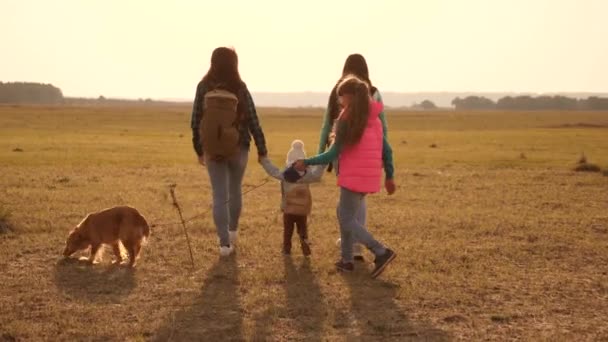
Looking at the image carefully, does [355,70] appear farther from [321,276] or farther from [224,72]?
[321,276]

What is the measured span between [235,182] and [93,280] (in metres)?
2.04

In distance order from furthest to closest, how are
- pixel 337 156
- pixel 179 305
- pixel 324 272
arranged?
pixel 324 272 → pixel 337 156 → pixel 179 305

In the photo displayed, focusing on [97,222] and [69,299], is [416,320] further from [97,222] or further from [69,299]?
[97,222]

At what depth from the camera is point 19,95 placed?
17238 centimetres

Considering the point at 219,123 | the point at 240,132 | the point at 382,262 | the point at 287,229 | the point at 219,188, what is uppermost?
the point at 219,123

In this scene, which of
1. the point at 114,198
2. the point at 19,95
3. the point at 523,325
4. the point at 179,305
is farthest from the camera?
the point at 19,95

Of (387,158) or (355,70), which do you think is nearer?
(387,158)

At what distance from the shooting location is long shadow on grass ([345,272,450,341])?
5684 mm

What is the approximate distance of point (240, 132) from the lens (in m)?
8.05

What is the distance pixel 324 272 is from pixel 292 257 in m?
0.88

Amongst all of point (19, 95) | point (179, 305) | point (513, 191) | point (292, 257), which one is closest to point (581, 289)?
point (292, 257)

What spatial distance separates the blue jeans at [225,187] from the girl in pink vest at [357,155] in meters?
1.27

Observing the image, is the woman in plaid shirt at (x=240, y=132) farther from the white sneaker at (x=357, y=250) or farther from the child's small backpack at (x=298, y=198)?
the white sneaker at (x=357, y=250)

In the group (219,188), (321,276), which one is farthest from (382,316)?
(219,188)
